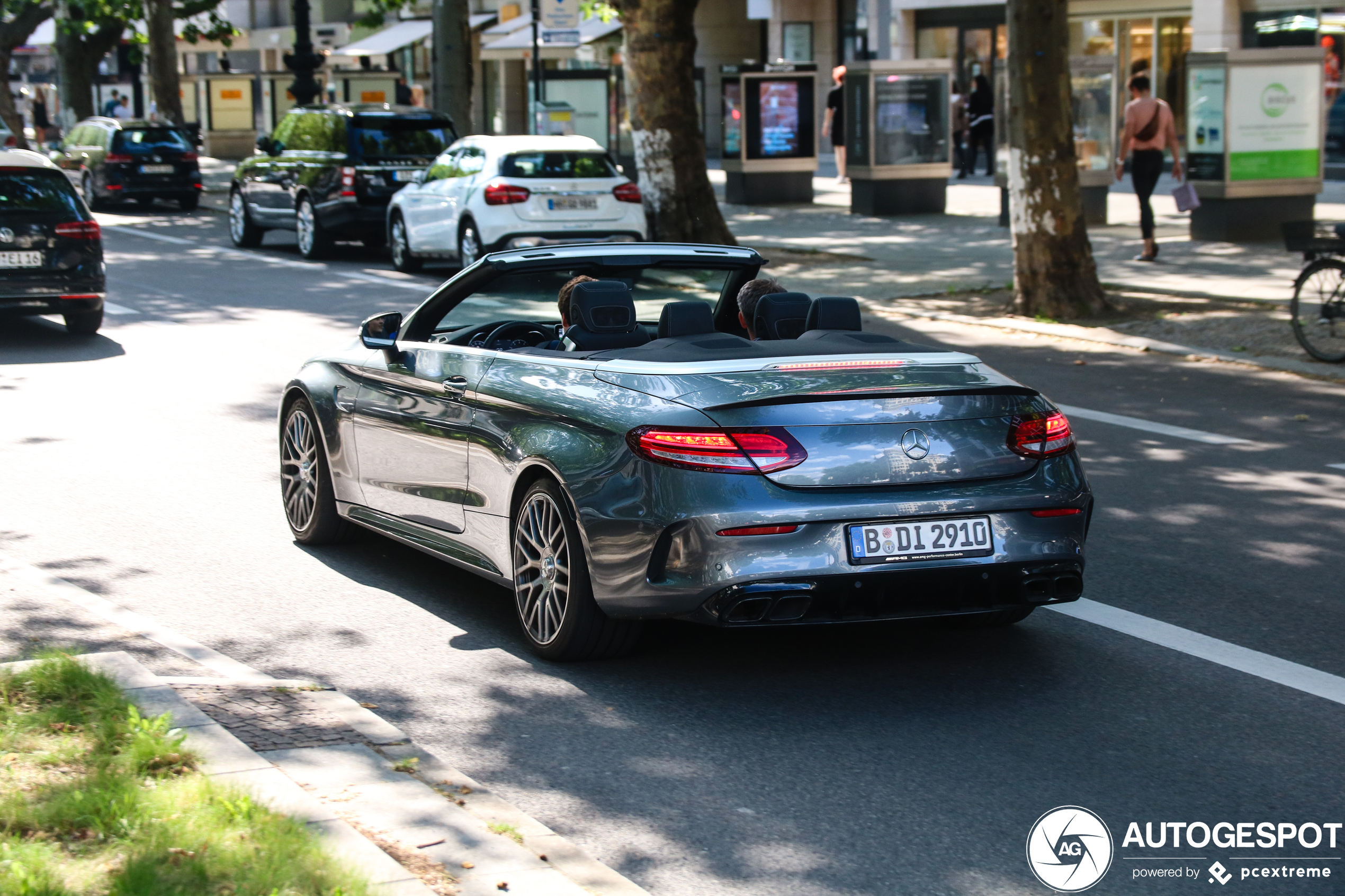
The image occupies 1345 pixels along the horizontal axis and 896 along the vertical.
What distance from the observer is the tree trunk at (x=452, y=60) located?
28.8 meters

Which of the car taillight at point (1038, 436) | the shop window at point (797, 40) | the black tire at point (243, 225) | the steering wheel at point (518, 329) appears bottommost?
the car taillight at point (1038, 436)

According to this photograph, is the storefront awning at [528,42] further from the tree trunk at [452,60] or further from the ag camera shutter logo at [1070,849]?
the ag camera shutter logo at [1070,849]

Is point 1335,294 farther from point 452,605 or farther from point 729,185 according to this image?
point 729,185

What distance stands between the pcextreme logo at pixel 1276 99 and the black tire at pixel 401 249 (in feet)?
33.4

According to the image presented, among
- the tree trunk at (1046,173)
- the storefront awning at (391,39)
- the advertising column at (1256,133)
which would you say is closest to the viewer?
the tree trunk at (1046,173)

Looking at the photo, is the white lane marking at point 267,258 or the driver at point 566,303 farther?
the white lane marking at point 267,258

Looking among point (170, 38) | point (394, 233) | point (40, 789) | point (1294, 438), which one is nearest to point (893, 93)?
point (394, 233)

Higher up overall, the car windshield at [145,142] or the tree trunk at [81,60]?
the tree trunk at [81,60]

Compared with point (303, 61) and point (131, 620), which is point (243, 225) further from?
point (131, 620)

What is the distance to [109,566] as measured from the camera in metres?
7.32

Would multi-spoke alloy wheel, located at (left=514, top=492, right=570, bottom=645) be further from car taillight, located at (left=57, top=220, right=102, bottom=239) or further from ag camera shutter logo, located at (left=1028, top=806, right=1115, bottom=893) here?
car taillight, located at (left=57, top=220, right=102, bottom=239)

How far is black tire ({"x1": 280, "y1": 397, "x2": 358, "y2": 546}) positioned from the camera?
754 cm

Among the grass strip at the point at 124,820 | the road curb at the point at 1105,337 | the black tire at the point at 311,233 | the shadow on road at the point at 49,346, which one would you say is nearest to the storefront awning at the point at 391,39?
the black tire at the point at 311,233

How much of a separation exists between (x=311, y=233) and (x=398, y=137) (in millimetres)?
1774
